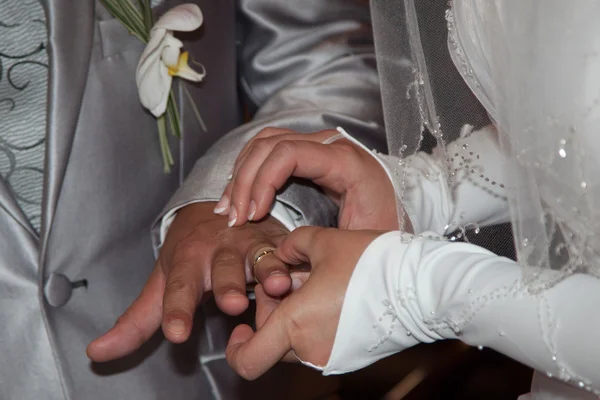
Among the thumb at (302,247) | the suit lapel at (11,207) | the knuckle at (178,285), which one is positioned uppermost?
the thumb at (302,247)

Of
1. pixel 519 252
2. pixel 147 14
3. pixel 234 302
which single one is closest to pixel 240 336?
pixel 234 302

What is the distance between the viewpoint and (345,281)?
61 cm

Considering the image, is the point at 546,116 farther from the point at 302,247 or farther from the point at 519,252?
the point at 302,247

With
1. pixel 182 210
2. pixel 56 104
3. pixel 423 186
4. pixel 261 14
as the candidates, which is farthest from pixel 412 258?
pixel 261 14

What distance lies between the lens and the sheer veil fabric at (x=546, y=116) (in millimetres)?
520

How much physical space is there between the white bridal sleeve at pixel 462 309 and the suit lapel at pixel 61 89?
0.43 m

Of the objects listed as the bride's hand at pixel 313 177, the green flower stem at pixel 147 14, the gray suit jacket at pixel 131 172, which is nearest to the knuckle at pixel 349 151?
the bride's hand at pixel 313 177

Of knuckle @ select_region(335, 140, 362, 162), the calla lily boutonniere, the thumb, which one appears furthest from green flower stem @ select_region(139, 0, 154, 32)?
the thumb

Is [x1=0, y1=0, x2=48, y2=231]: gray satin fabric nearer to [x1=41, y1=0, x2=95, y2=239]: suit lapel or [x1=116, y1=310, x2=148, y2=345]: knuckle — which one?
[x1=41, y1=0, x2=95, y2=239]: suit lapel

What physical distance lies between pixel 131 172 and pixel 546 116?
0.58 m

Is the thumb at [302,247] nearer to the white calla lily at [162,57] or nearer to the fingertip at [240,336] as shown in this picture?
the fingertip at [240,336]

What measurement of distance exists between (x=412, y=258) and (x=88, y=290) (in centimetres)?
48

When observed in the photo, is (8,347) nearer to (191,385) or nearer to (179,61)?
(191,385)

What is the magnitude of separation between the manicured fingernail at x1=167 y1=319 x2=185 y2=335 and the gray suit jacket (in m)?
0.28
